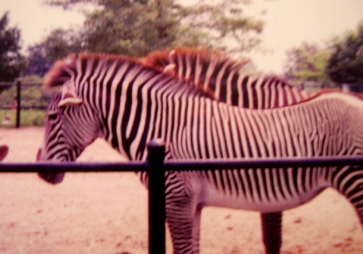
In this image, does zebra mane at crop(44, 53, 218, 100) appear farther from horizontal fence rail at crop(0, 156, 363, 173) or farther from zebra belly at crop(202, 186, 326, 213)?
horizontal fence rail at crop(0, 156, 363, 173)

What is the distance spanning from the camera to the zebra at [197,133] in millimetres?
1827

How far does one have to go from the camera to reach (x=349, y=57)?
26.2ft

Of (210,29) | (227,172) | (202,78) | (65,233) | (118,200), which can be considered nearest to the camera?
(227,172)

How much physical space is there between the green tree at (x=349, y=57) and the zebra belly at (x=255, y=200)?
644cm

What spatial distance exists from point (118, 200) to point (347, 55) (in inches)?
241

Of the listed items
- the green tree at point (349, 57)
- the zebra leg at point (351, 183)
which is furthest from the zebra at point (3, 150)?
the green tree at point (349, 57)

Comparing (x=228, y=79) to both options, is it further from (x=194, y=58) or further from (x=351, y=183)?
(x=351, y=183)

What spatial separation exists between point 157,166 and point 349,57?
797 cm

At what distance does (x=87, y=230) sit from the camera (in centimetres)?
275

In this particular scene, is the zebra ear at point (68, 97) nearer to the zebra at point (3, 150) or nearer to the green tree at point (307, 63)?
the zebra at point (3, 150)

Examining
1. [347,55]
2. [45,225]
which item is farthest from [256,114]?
[347,55]

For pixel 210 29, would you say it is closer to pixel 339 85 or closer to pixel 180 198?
pixel 339 85

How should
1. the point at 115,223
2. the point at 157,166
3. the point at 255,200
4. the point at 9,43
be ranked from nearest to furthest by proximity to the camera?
the point at 157,166, the point at 255,200, the point at 115,223, the point at 9,43

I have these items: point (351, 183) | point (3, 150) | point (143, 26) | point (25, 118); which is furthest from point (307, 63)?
point (3, 150)
